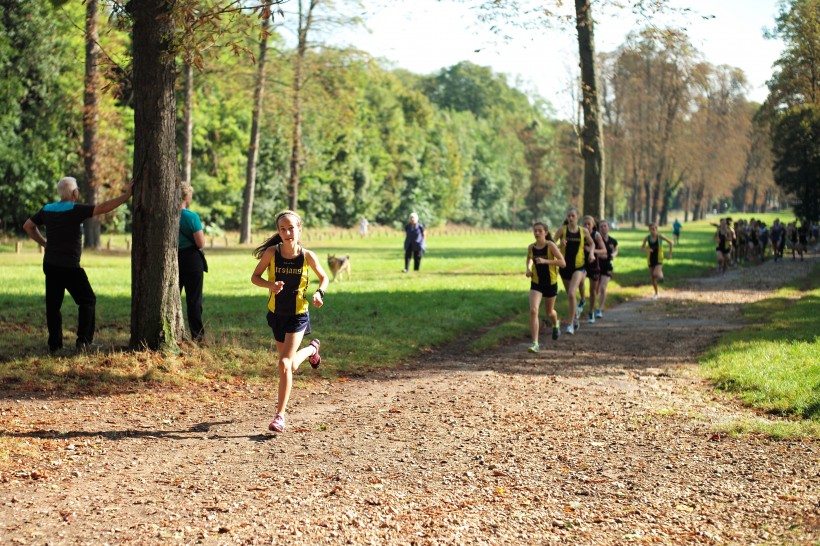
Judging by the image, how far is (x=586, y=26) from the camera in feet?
73.9

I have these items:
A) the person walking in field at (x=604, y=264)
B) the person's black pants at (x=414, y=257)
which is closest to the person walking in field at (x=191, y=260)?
the person walking in field at (x=604, y=264)

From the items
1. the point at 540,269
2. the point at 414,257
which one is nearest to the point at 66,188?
the point at 540,269

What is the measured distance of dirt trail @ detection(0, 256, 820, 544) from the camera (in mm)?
5258

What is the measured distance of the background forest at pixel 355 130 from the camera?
34562mm

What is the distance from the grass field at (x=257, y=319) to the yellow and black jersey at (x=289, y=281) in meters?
2.46

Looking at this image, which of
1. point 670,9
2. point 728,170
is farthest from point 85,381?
point 728,170

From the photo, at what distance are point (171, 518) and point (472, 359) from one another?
25.1ft

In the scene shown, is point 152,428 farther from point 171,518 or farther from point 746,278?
point 746,278

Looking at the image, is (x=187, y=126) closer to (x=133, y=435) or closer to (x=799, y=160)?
(x=799, y=160)

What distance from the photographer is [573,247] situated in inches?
603

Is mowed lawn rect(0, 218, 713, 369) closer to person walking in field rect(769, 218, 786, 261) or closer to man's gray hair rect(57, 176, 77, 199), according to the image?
man's gray hair rect(57, 176, 77, 199)

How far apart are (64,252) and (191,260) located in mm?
1685

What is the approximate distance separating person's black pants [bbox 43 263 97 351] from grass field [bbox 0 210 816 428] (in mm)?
243

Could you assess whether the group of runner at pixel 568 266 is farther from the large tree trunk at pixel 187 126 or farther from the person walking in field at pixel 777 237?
the person walking in field at pixel 777 237
